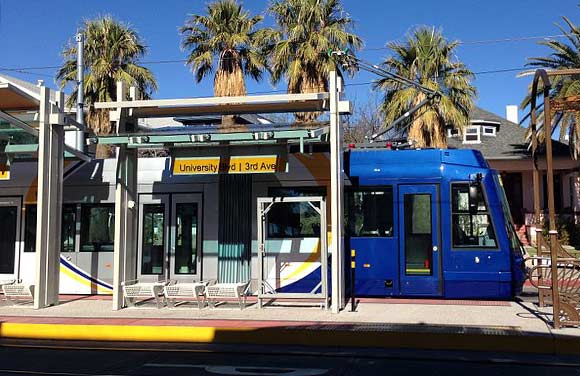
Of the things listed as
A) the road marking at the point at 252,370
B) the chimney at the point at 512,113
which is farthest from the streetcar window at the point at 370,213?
the chimney at the point at 512,113

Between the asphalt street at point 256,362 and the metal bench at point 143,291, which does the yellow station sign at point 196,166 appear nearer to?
the metal bench at point 143,291

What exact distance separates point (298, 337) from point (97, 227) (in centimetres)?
690

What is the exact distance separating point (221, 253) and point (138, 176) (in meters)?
2.75

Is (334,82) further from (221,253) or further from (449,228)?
(221,253)

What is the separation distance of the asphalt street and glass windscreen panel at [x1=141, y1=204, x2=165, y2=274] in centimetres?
463

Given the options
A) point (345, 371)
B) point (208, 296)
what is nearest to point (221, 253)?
point (208, 296)

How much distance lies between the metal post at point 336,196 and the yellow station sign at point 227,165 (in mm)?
1507

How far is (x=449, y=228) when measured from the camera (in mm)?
11797

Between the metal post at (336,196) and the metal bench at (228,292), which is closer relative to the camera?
the metal post at (336,196)

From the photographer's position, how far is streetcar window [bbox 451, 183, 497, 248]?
1163 centimetres

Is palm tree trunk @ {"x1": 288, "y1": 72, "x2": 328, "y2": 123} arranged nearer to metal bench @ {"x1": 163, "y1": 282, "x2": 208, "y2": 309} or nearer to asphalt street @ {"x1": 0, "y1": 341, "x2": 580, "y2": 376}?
metal bench @ {"x1": 163, "y1": 282, "x2": 208, "y2": 309}

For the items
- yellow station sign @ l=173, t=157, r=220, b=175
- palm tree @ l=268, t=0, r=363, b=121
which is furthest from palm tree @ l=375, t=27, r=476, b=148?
yellow station sign @ l=173, t=157, r=220, b=175

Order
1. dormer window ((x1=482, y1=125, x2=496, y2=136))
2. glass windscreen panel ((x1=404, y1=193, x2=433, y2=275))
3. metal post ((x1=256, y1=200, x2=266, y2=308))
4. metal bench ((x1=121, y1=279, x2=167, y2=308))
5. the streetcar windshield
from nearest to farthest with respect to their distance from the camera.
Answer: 1. metal post ((x1=256, y1=200, x2=266, y2=308))
2. metal bench ((x1=121, y1=279, x2=167, y2=308))
3. the streetcar windshield
4. glass windscreen panel ((x1=404, y1=193, x2=433, y2=275))
5. dormer window ((x1=482, y1=125, x2=496, y2=136))

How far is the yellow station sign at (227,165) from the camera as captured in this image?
38.8 ft
